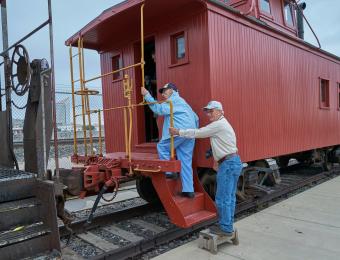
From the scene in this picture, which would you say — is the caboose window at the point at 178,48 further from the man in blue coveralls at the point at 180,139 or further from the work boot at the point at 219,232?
the work boot at the point at 219,232

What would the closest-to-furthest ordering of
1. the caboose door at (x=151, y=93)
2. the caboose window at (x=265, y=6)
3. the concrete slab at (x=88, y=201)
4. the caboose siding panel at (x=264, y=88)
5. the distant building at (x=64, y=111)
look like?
the caboose siding panel at (x=264, y=88), the caboose door at (x=151, y=93), the concrete slab at (x=88, y=201), the caboose window at (x=265, y=6), the distant building at (x=64, y=111)

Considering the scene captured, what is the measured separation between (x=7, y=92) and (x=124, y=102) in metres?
2.80

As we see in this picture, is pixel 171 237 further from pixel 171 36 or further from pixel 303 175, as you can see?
pixel 303 175

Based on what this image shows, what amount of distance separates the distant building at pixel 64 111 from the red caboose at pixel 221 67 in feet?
12.4

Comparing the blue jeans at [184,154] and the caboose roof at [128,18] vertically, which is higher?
the caboose roof at [128,18]

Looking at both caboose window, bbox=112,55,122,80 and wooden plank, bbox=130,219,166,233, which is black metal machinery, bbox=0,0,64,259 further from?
caboose window, bbox=112,55,122,80

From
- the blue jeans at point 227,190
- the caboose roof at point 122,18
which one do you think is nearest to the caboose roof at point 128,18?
the caboose roof at point 122,18

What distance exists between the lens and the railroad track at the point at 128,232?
14.4ft

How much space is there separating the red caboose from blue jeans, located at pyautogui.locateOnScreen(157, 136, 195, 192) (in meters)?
0.43

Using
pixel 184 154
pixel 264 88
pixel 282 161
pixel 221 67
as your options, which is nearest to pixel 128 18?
pixel 221 67

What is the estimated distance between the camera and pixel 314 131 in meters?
8.67

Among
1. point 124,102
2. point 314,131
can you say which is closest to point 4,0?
point 124,102

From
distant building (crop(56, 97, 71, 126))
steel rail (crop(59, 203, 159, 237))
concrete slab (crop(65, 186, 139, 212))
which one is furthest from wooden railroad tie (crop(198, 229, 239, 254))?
distant building (crop(56, 97, 71, 126))

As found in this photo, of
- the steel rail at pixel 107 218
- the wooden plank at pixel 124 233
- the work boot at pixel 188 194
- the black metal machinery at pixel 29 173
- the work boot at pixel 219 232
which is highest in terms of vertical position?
the black metal machinery at pixel 29 173
